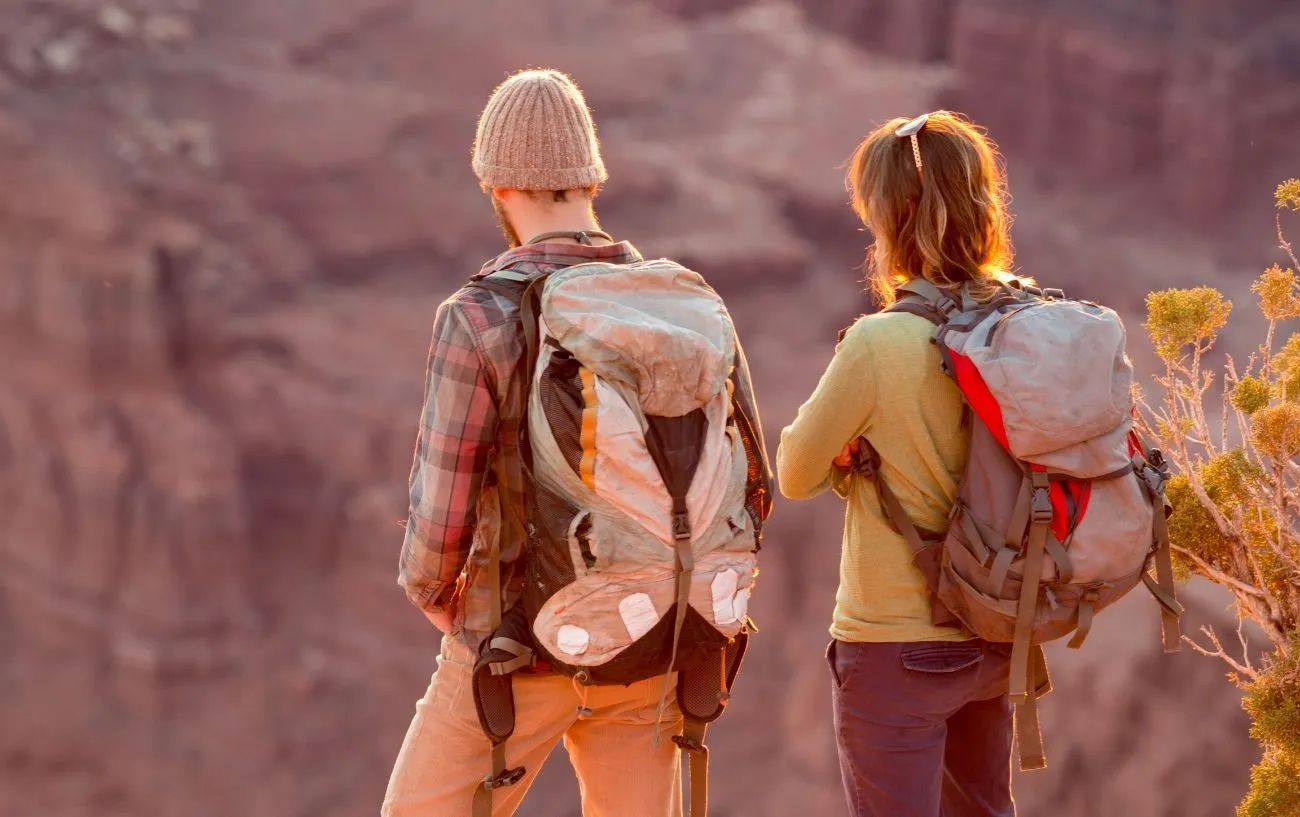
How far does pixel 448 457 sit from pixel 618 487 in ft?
0.67

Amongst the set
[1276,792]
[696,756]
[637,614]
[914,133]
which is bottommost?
[1276,792]

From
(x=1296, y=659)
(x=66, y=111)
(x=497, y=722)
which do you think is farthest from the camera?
(x=66, y=111)

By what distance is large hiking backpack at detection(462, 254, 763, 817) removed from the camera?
153cm

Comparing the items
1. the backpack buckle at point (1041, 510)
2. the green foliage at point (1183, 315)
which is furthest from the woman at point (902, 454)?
the green foliage at point (1183, 315)

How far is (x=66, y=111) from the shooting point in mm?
4672

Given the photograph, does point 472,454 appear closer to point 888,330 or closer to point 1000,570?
point 888,330

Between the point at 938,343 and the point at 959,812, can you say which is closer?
the point at 938,343

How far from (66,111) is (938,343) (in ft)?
13.0

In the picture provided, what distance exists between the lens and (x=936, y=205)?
170cm

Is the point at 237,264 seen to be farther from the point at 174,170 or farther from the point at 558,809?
the point at 558,809

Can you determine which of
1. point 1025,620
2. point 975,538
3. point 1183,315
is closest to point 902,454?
point 975,538

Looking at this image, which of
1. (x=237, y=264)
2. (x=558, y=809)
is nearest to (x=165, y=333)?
(x=237, y=264)

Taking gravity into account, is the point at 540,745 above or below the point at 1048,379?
below

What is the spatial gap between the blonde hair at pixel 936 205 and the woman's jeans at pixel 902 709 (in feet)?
1.50
